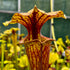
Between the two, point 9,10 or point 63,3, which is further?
point 63,3

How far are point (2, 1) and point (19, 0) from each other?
0.81ft

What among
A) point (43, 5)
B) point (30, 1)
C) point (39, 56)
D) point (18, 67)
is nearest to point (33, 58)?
point (39, 56)

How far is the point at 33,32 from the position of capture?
56 centimetres

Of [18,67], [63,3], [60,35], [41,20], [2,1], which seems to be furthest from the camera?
[60,35]

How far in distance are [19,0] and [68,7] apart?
90 centimetres

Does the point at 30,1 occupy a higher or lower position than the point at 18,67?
higher

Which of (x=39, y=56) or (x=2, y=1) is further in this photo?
(x=2, y=1)

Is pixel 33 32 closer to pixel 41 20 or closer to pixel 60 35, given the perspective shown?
pixel 41 20

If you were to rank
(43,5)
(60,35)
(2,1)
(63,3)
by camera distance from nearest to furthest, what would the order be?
(2,1), (43,5), (63,3), (60,35)

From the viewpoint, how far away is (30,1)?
190cm

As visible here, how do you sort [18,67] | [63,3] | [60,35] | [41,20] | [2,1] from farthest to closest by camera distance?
[60,35] < [63,3] < [2,1] < [18,67] < [41,20]

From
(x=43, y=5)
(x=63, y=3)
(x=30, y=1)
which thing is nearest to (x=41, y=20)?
(x=30, y=1)

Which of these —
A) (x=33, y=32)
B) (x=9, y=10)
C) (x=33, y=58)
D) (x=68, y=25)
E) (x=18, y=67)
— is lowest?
(x=18, y=67)

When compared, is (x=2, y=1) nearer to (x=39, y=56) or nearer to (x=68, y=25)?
(x=68, y=25)
